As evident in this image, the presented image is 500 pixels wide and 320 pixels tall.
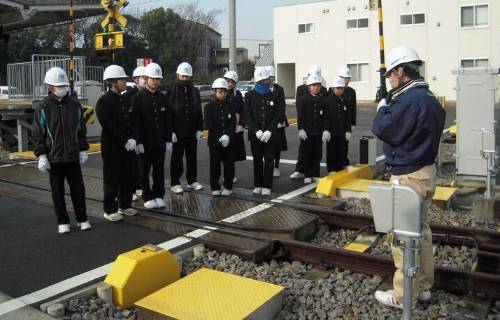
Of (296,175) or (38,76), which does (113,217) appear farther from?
(38,76)

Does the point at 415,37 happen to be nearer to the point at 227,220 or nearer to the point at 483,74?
the point at 483,74

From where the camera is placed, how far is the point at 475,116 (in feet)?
29.1

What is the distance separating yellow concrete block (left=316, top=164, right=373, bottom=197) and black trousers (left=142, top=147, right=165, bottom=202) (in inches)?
104

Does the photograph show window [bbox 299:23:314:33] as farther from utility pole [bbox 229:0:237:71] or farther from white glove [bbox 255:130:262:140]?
white glove [bbox 255:130:262:140]

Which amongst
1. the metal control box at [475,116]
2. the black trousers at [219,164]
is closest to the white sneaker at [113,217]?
the black trousers at [219,164]

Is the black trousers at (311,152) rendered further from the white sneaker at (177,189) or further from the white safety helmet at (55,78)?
the white safety helmet at (55,78)

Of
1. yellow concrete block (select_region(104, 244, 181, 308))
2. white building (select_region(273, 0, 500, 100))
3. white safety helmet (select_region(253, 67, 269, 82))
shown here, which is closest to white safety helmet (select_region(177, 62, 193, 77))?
white safety helmet (select_region(253, 67, 269, 82))

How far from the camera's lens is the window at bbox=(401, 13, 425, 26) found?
3476 cm

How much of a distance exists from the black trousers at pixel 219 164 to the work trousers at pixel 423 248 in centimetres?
441

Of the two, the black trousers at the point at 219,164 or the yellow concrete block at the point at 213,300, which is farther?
the black trousers at the point at 219,164

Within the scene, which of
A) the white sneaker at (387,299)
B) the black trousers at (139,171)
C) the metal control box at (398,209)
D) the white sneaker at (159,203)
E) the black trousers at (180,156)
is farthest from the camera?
the black trousers at (180,156)

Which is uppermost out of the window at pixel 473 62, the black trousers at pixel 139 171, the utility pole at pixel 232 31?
→ the window at pixel 473 62

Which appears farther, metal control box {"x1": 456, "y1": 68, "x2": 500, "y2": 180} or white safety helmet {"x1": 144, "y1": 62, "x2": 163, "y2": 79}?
metal control box {"x1": 456, "y1": 68, "x2": 500, "y2": 180}

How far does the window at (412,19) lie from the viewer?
34756 millimetres
